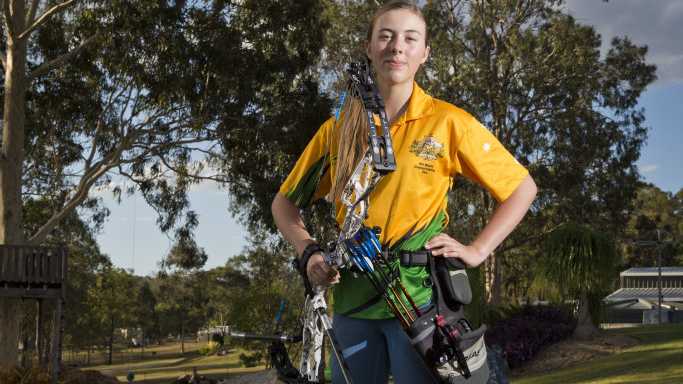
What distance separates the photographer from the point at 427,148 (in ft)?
7.06

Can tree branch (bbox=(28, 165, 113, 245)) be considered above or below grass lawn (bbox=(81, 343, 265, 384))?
above

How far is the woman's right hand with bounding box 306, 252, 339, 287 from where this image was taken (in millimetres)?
2016

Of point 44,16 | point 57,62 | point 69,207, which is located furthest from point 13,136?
point 44,16

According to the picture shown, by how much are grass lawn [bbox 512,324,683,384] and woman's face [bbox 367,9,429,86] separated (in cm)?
1046

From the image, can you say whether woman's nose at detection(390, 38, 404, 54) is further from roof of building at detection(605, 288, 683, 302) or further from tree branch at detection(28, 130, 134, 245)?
roof of building at detection(605, 288, 683, 302)

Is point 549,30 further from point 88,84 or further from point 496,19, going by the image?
point 88,84

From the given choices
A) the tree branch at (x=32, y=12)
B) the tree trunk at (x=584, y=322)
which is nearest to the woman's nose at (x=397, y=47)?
the tree branch at (x=32, y=12)

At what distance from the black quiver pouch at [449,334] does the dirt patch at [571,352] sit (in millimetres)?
16573

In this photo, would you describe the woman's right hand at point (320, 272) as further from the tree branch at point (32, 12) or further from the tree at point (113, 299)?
the tree at point (113, 299)

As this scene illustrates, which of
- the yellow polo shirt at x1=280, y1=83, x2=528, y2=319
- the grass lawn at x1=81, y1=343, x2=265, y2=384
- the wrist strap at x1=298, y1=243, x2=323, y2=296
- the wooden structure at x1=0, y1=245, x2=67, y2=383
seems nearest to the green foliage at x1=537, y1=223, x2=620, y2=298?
the wooden structure at x1=0, y1=245, x2=67, y2=383

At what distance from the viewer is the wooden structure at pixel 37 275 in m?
16.0

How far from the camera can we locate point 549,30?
84.8 ft

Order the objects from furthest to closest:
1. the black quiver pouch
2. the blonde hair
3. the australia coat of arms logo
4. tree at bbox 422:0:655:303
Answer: tree at bbox 422:0:655:303, the australia coat of arms logo, the blonde hair, the black quiver pouch

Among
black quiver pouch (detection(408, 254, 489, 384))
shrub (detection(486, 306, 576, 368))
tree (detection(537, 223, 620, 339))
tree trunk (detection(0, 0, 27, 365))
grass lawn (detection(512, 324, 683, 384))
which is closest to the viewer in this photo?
black quiver pouch (detection(408, 254, 489, 384))
